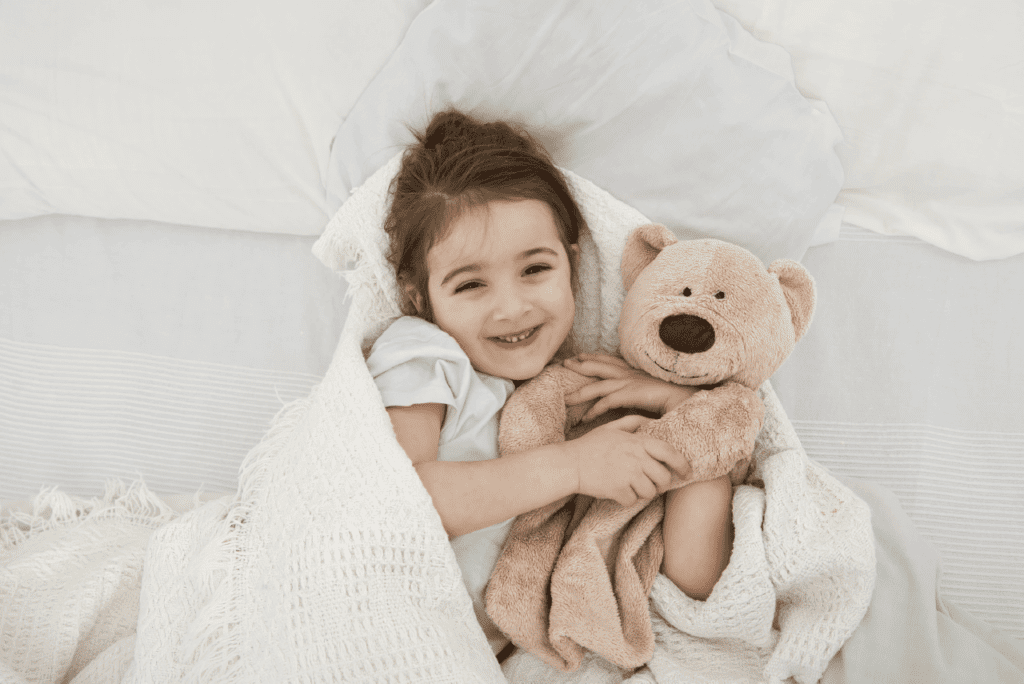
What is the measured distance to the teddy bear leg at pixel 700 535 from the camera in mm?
738

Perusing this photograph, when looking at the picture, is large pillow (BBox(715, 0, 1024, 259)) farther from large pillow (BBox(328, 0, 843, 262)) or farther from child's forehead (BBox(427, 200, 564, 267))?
child's forehead (BBox(427, 200, 564, 267))

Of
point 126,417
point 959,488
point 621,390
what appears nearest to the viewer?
point 621,390

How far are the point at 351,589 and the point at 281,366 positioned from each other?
0.48 meters

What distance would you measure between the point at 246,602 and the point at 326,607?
0.35ft

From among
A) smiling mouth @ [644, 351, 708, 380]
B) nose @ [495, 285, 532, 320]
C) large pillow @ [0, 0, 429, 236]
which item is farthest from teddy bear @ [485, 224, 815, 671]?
large pillow @ [0, 0, 429, 236]

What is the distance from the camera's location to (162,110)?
0.99m

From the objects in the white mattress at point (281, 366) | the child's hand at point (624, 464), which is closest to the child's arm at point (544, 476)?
the child's hand at point (624, 464)

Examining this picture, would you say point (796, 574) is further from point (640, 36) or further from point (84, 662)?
point (84, 662)

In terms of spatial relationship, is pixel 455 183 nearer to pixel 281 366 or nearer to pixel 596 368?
pixel 596 368

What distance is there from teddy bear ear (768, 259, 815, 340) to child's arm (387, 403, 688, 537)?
23 centimetres

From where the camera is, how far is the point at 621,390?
2.59ft

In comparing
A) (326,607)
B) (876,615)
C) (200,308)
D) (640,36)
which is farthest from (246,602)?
(640,36)

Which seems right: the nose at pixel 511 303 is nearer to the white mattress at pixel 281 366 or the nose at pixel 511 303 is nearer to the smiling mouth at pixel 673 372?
the smiling mouth at pixel 673 372

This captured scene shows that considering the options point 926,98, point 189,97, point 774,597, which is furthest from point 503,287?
point 926,98
